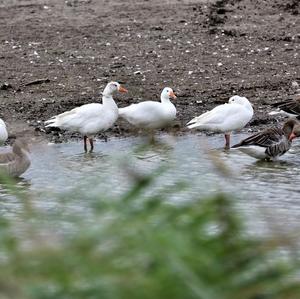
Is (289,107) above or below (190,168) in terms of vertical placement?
below

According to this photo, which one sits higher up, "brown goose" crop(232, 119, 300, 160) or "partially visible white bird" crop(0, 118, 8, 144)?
"partially visible white bird" crop(0, 118, 8, 144)

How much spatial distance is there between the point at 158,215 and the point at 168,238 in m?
0.17

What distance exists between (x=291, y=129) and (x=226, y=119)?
79 cm

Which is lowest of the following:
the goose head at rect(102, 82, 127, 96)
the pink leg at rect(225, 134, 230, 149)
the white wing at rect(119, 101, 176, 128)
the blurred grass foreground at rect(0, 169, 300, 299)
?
the pink leg at rect(225, 134, 230, 149)

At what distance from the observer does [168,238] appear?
1.98 meters

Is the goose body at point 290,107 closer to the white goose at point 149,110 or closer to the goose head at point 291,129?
the goose head at point 291,129

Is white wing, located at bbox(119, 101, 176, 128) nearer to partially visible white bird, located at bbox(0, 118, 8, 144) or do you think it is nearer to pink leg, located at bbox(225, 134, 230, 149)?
pink leg, located at bbox(225, 134, 230, 149)

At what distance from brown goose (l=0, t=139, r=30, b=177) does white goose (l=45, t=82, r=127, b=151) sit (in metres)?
1.57

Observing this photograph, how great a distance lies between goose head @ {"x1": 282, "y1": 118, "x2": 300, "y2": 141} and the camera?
38.1 feet

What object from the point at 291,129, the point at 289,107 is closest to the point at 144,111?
the point at 291,129

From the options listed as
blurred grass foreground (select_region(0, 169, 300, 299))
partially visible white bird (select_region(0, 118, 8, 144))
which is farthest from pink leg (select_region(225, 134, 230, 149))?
blurred grass foreground (select_region(0, 169, 300, 299))

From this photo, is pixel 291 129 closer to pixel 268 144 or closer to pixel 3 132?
pixel 268 144

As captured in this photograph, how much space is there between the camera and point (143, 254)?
201cm

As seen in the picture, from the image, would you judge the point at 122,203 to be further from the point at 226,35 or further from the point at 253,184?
the point at 226,35
